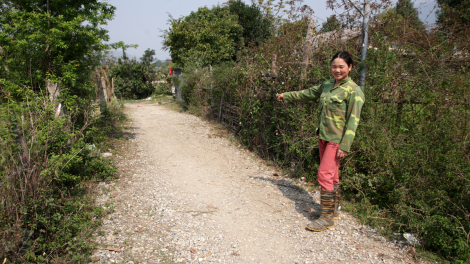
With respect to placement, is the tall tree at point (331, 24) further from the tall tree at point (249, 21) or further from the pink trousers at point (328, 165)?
the tall tree at point (249, 21)

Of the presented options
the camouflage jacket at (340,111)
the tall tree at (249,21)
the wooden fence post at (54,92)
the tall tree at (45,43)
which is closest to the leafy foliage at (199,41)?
the tall tree at (249,21)

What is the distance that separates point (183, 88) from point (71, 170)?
33.7 feet

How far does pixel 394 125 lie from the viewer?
14.2 ft

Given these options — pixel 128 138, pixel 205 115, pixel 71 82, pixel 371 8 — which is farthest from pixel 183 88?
pixel 371 8

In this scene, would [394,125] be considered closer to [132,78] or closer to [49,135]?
[49,135]

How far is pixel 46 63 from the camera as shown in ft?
18.7

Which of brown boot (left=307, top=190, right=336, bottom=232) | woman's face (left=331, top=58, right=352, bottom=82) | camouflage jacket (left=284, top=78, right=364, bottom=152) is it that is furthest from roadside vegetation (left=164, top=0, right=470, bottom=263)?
woman's face (left=331, top=58, right=352, bottom=82)

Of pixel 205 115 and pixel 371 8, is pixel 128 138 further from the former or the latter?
pixel 371 8

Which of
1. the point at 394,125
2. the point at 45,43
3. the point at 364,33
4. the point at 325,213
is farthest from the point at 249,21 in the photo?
the point at 325,213

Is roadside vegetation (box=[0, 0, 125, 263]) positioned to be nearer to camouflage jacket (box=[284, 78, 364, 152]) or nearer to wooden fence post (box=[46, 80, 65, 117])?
wooden fence post (box=[46, 80, 65, 117])

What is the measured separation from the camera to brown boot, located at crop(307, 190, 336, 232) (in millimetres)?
3727

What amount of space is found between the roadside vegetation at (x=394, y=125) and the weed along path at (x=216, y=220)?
46 cm

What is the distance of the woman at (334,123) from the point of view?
3.44 m

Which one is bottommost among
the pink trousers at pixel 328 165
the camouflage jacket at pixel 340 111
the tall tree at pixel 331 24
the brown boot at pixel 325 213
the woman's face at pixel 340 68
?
the brown boot at pixel 325 213
